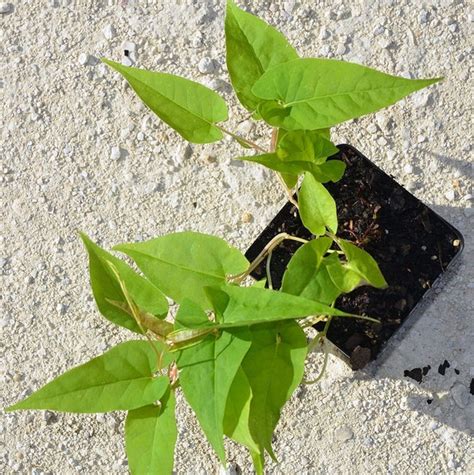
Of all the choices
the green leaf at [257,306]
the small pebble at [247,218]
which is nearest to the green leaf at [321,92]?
the green leaf at [257,306]

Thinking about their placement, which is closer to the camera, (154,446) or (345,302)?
(154,446)

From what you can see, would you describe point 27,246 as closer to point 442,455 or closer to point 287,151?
point 287,151

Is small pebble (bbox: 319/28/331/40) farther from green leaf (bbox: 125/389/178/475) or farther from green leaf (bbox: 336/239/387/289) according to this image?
green leaf (bbox: 125/389/178/475)

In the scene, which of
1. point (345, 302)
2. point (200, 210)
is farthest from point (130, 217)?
point (345, 302)

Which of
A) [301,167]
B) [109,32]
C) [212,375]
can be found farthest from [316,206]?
[109,32]

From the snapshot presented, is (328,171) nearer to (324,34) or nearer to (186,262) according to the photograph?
(186,262)

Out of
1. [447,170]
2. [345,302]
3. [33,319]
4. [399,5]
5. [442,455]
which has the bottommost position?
[33,319]

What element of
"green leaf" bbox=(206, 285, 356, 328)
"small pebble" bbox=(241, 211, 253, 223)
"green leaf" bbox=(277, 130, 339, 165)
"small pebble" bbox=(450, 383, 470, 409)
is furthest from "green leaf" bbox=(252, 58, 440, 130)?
"small pebble" bbox=(450, 383, 470, 409)
